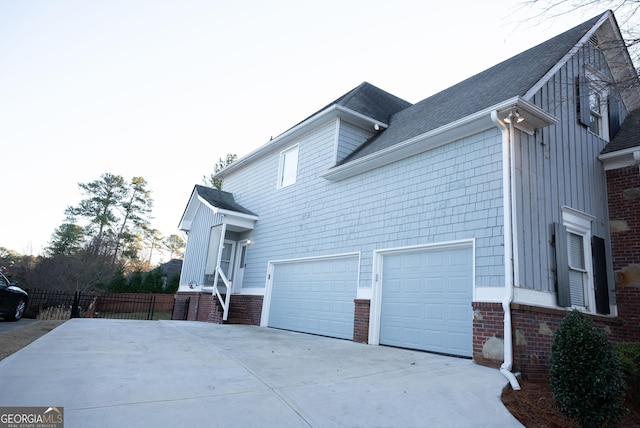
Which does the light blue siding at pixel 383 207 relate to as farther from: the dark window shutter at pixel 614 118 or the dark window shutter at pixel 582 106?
the dark window shutter at pixel 614 118

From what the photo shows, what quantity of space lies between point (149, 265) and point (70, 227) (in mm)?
13342

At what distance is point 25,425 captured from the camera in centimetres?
284

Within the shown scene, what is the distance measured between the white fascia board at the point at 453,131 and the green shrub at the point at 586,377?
3747 millimetres

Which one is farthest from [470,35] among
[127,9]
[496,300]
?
[127,9]

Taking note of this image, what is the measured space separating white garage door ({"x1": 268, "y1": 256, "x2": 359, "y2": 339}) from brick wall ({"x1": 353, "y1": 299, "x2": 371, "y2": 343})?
1.17 feet

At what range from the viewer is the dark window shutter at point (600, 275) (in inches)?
295

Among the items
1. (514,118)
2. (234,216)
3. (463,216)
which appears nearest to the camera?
(514,118)

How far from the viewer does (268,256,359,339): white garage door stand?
9352 millimetres

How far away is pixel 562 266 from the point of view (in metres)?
6.76

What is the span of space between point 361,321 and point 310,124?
617 cm

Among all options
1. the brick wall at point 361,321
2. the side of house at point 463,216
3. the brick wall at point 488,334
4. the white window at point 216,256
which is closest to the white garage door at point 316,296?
the side of house at point 463,216

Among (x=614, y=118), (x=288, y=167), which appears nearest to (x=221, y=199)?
(x=288, y=167)

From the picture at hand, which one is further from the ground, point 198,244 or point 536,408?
point 198,244

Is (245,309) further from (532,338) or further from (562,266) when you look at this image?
(562,266)
